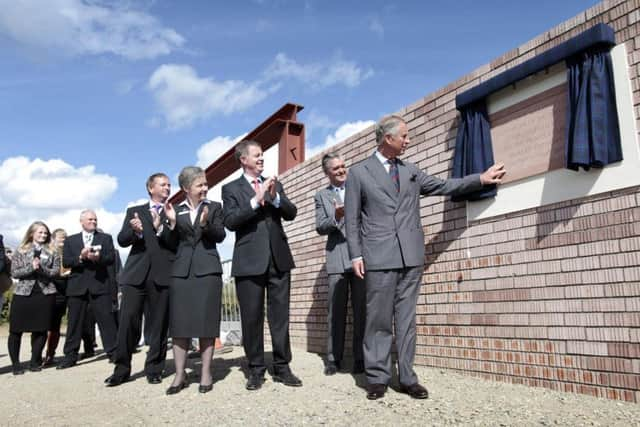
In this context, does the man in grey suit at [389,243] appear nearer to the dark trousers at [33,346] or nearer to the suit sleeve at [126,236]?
the suit sleeve at [126,236]

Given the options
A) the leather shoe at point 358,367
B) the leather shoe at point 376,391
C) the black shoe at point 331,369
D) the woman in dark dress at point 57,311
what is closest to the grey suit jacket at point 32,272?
the woman in dark dress at point 57,311

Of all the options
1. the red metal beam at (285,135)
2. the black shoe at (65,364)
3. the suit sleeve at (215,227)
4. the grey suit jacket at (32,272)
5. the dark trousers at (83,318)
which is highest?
the red metal beam at (285,135)

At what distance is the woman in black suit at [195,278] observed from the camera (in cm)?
425

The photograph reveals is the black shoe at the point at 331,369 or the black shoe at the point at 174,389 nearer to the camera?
the black shoe at the point at 174,389

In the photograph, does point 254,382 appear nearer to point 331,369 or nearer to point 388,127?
point 331,369

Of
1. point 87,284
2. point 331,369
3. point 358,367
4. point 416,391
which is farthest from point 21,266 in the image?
point 416,391

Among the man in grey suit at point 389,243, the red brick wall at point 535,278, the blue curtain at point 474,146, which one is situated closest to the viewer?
the red brick wall at point 535,278

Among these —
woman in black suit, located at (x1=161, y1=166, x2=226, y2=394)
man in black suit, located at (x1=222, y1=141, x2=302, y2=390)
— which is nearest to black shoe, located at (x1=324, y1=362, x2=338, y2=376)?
man in black suit, located at (x1=222, y1=141, x2=302, y2=390)

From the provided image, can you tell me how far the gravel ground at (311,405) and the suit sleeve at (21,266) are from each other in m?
1.94

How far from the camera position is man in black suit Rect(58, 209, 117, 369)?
21.5ft

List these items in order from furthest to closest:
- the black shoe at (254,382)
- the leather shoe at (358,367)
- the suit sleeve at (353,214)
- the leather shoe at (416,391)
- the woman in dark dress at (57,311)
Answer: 1. the woman in dark dress at (57,311)
2. the leather shoe at (358,367)
3. the black shoe at (254,382)
4. the suit sleeve at (353,214)
5. the leather shoe at (416,391)

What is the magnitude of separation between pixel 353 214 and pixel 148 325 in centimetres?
251

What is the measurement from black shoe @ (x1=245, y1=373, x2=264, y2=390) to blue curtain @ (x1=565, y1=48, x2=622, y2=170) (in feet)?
9.24

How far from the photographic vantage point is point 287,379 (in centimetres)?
420
